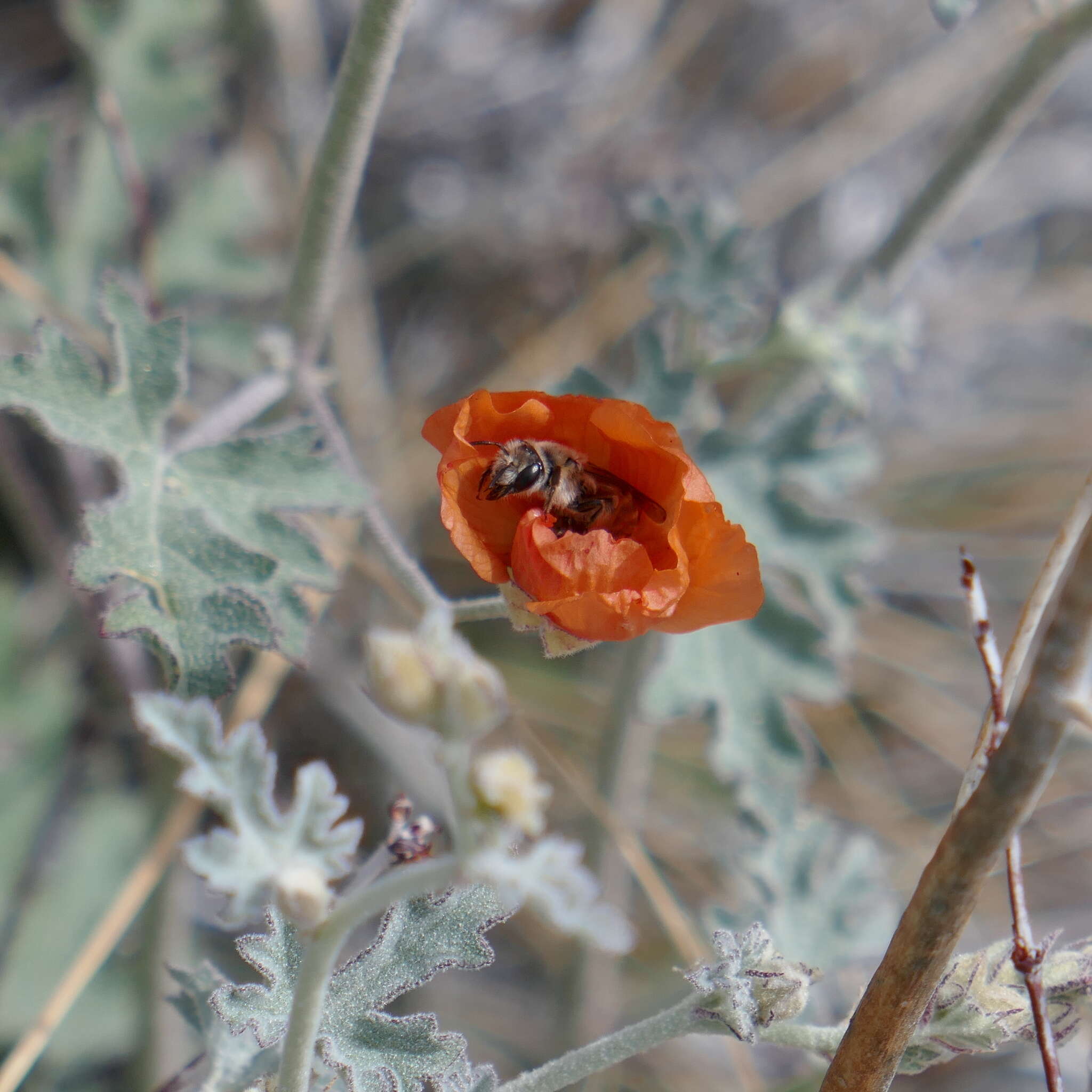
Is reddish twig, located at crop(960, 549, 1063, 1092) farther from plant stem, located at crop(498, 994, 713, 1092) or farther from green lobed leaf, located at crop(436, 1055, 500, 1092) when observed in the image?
green lobed leaf, located at crop(436, 1055, 500, 1092)

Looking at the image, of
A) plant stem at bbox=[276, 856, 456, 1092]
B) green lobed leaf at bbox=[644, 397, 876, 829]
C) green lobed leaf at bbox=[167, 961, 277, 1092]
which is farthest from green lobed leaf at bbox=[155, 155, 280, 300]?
plant stem at bbox=[276, 856, 456, 1092]

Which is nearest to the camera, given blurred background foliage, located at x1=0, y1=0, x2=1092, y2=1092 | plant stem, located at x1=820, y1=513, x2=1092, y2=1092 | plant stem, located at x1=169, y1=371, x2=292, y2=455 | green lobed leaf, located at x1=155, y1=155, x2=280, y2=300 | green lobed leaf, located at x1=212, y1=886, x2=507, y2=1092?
plant stem, located at x1=820, y1=513, x2=1092, y2=1092

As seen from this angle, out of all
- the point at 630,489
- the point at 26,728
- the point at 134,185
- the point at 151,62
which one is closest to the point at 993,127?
the point at 630,489

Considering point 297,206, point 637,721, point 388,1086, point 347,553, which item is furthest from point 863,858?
point 297,206

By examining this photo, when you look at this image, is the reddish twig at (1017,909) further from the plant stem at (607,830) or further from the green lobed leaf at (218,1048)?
the plant stem at (607,830)

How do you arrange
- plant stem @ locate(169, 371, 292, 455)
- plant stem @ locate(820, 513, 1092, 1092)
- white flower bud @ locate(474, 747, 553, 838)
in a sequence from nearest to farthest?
white flower bud @ locate(474, 747, 553, 838) → plant stem @ locate(820, 513, 1092, 1092) → plant stem @ locate(169, 371, 292, 455)
